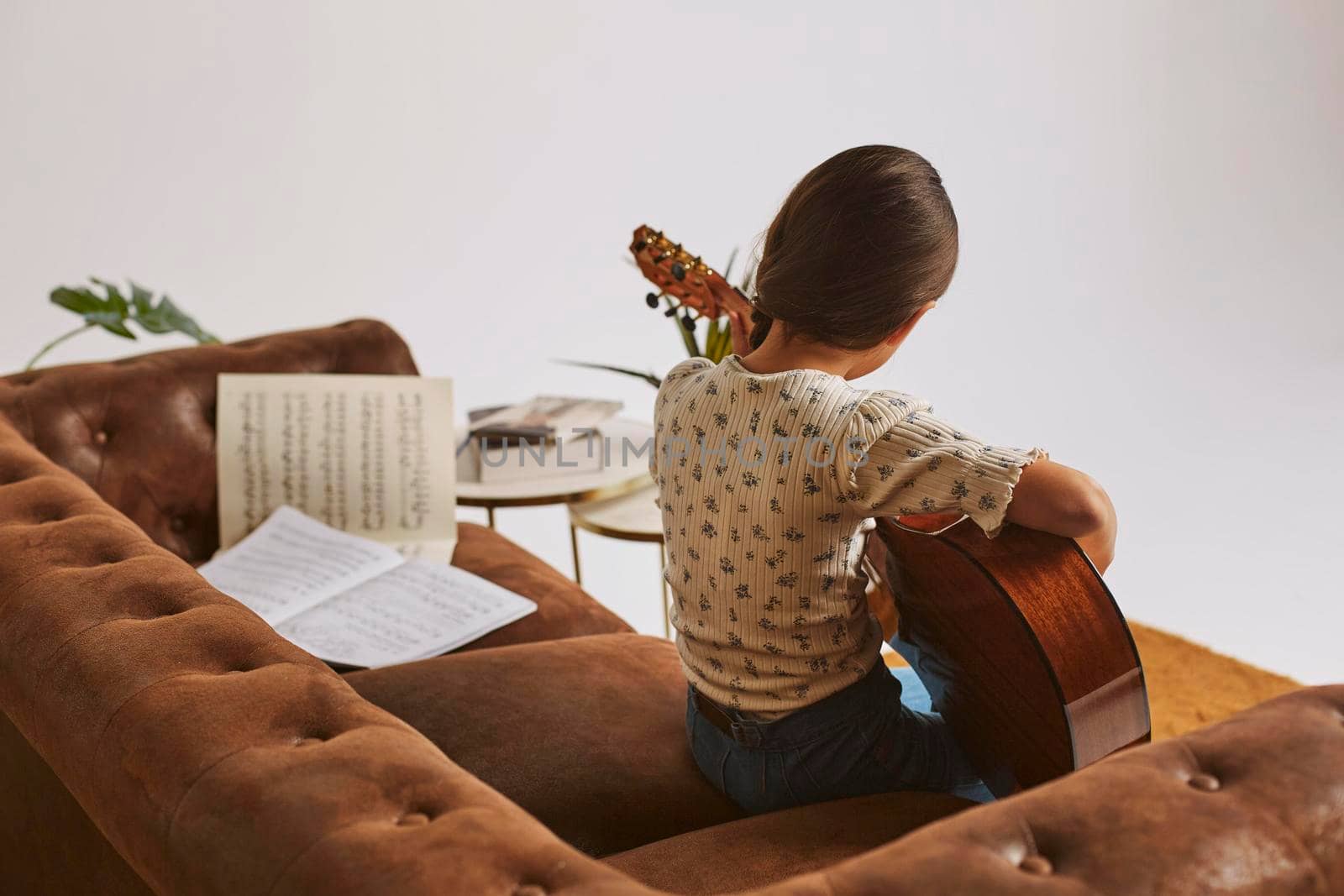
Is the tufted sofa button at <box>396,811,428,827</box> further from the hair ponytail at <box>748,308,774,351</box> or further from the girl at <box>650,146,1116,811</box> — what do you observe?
the hair ponytail at <box>748,308,774,351</box>

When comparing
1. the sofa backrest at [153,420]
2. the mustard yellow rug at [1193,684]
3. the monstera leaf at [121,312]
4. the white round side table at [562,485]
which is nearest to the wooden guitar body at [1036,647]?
the white round side table at [562,485]

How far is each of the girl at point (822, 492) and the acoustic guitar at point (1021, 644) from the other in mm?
42

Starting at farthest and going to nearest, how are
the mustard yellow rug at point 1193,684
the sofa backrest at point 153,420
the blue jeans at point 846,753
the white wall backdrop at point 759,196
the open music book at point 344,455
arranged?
1. the white wall backdrop at point 759,196
2. the mustard yellow rug at point 1193,684
3. the open music book at point 344,455
4. the sofa backrest at point 153,420
5. the blue jeans at point 846,753

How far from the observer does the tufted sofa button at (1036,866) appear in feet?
2.23

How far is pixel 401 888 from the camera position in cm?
69

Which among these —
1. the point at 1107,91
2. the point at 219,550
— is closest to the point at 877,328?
the point at 219,550

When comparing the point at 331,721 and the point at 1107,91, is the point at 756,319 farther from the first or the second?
the point at 1107,91

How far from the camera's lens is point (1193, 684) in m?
2.93

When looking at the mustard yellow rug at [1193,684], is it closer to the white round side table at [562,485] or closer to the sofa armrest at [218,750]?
the white round side table at [562,485]

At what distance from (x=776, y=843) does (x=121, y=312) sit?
1.89 meters

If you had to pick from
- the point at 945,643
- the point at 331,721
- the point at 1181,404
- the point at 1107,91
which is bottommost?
the point at 1181,404

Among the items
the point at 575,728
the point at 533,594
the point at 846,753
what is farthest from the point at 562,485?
the point at 846,753

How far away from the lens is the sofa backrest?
6.74ft

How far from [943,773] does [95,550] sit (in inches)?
35.7
